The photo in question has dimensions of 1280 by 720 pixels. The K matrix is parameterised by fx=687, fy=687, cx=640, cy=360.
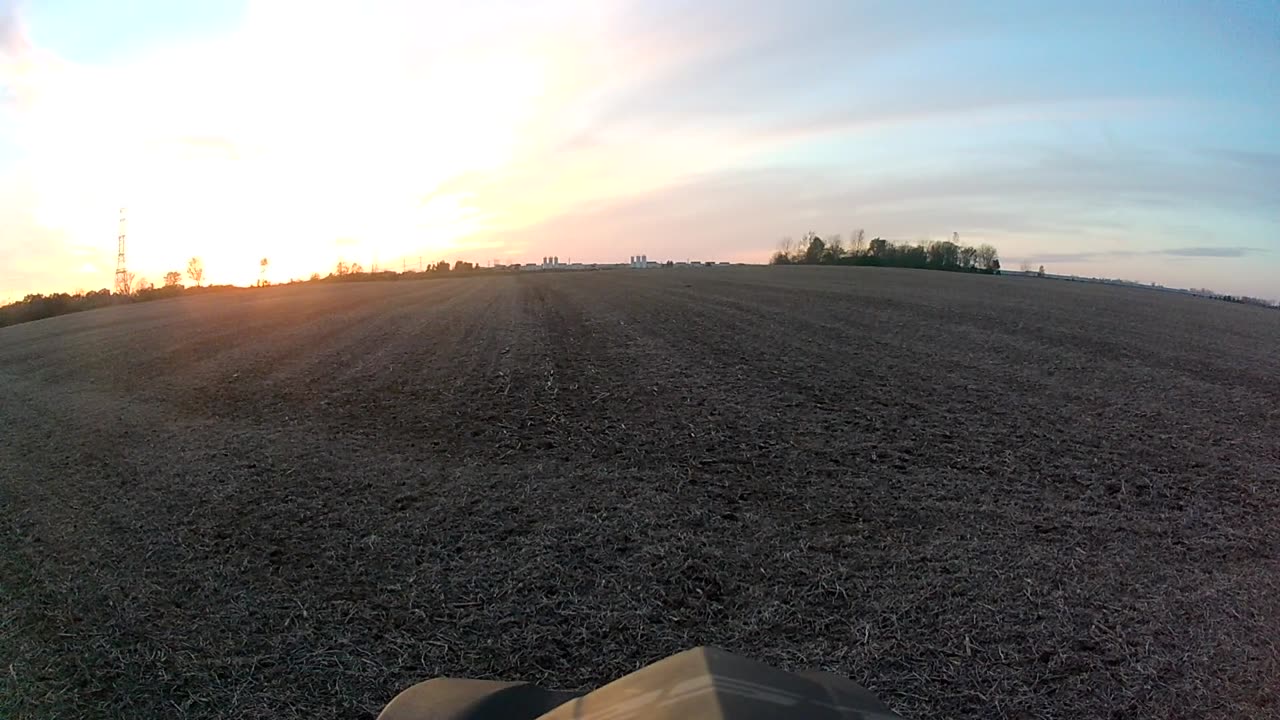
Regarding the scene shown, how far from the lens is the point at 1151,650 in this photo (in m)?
4.39

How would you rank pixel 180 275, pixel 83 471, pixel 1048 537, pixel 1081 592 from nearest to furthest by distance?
pixel 1081 592 → pixel 1048 537 → pixel 83 471 → pixel 180 275

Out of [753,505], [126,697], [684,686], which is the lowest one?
[126,697]

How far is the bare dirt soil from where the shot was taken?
4.31 m

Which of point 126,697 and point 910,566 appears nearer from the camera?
point 126,697

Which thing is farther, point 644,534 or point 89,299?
point 89,299

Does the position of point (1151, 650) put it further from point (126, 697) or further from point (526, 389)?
point (526, 389)

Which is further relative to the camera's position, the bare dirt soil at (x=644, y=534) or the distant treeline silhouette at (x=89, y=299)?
the distant treeline silhouette at (x=89, y=299)

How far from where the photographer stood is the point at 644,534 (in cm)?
609

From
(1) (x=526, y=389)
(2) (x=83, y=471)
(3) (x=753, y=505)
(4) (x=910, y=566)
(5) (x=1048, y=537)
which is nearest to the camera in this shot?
(4) (x=910, y=566)

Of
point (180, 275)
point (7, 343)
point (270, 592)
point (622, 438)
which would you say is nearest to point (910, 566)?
point (622, 438)

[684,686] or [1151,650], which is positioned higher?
[684,686]

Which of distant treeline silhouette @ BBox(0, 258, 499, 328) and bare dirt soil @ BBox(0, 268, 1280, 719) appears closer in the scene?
bare dirt soil @ BBox(0, 268, 1280, 719)

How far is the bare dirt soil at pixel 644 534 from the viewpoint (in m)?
4.31

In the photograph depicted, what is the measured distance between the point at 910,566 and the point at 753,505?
162 cm
